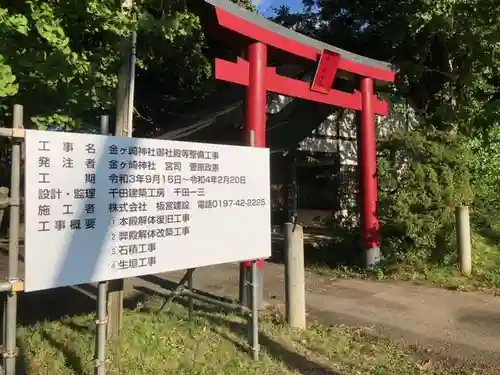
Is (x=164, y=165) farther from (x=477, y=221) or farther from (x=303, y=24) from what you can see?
(x=303, y=24)

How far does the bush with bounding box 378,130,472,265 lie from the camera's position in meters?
8.14

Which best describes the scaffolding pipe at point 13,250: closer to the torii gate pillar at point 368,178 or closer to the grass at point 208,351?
the grass at point 208,351

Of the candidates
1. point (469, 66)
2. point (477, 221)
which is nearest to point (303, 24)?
point (469, 66)

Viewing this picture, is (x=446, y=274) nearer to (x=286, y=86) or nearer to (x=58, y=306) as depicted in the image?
(x=286, y=86)

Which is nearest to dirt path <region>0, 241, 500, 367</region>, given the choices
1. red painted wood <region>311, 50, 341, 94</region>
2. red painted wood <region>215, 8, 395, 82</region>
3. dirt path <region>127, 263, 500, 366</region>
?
dirt path <region>127, 263, 500, 366</region>

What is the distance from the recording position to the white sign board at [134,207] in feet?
9.46

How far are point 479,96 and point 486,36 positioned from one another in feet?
6.50

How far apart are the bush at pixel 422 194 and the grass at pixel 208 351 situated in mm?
3336

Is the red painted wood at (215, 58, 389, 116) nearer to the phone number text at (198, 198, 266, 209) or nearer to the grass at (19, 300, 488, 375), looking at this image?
the phone number text at (198, 198, 266, 209)

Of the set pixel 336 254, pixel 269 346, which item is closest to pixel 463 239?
pixel 336 254

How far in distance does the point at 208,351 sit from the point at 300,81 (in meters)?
4.23

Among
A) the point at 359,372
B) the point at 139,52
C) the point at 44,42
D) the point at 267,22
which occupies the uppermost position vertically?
the point at 267,22

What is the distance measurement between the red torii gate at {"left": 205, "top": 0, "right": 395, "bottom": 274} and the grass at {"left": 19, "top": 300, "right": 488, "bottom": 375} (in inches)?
71.3

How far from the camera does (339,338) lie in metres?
5.08
